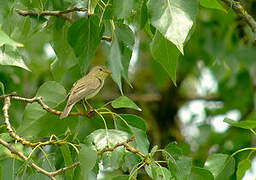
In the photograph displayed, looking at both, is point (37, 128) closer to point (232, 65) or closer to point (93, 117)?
point (93, 117)

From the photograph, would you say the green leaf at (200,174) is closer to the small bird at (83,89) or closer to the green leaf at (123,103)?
the green leaf at (123,103)

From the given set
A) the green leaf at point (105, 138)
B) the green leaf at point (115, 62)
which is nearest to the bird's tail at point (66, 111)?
the green leaf at point (105, 138)

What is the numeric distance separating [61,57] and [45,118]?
576 millimetres

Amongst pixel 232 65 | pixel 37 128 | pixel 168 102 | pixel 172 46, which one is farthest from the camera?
pixel 168 102

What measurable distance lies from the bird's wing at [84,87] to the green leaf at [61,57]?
12 centimetres

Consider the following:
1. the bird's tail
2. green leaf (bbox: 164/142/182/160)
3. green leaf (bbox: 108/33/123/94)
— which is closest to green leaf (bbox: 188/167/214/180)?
green leaf (bbox: 164/142/182/160)

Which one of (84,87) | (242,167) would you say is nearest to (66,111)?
(84,87)

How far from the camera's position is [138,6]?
2.48 meters

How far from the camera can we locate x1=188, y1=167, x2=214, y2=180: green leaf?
2613mm

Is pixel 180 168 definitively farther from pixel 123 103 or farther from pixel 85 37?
pixel 85 37

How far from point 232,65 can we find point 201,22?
1.00 meters

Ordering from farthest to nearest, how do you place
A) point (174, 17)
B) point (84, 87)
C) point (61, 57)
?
1. point (84, 87)
2. point (61, 57)
3. point (174, 17)

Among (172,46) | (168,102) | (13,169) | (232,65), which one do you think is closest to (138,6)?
(172,46)

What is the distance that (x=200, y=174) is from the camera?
103 inches
